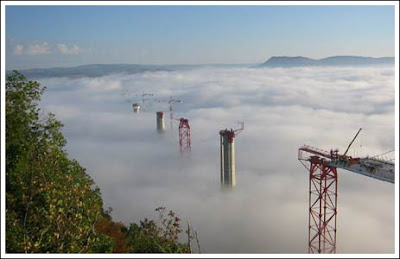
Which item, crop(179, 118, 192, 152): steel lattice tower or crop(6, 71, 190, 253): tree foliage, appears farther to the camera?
crop(179, 118, 192, 152): steel lattice tower

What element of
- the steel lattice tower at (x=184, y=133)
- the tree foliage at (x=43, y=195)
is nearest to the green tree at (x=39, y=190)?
the tree foliage at (x=43, y=195)

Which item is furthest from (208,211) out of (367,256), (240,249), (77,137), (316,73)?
(316,73)

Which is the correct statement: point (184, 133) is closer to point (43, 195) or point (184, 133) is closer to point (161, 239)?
point (161, 239)

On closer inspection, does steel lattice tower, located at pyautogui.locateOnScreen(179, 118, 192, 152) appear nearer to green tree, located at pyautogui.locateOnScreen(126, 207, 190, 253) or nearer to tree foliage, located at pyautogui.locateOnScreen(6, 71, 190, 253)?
green tree, located at pyautogui.locateOnScreen(126, 207, 190, 253)

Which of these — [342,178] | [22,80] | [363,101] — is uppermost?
[22,80]

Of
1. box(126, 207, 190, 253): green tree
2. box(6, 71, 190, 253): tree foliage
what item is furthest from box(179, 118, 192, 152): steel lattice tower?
box(6, 71, 190, 253): tree foliage

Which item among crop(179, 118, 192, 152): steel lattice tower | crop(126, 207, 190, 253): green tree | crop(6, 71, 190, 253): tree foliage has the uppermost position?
crop(6, 71, 190, 253): tree foliage

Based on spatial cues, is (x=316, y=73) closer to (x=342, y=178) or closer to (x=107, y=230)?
(x=342, y=178)
